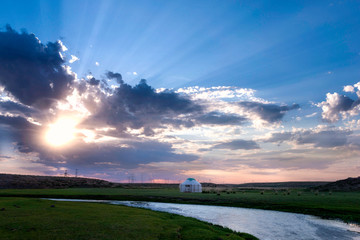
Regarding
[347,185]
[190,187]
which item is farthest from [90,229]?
[347,185]

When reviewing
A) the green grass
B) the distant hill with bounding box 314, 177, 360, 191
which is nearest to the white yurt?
the distant hill with bounding box 314, 177, 360, 191

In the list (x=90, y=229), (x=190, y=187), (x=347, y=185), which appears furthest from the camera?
(x=347, y=185)

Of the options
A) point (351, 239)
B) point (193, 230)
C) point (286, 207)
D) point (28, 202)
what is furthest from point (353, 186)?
point (28, 202)

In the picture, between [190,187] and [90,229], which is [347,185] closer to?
[190,187]

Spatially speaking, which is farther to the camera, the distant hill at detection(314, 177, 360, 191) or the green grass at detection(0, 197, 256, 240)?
the distant hill at detection(314, 177, 360, 191)

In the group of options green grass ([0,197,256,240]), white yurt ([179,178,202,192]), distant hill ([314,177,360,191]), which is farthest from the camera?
distant hill ([314,177,360,191])

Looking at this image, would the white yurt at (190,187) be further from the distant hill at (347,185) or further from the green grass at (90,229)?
the green grass at (90,229)

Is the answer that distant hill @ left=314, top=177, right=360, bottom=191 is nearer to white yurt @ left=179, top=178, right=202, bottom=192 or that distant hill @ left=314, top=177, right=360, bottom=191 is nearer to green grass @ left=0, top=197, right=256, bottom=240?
white yurt @ left=179, top=178, right=202, bottom=192

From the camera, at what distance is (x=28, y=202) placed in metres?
33.9

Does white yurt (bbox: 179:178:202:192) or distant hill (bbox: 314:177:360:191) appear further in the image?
distant hill (bbox: 314:177:360:191)

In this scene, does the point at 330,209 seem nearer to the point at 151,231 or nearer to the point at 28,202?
the point at 151,231

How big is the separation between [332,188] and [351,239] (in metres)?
104

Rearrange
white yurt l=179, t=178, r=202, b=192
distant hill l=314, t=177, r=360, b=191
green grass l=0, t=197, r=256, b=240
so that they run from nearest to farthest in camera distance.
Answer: green grass l=0, t=197, r=256, b=240 → white yurt l=179, t=178, r=202, b=192 → distant hill l=314, t=177, r=360, b=191

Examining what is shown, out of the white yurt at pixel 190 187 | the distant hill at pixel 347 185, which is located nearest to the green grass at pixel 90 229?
the white yurt at pixel 190 187
